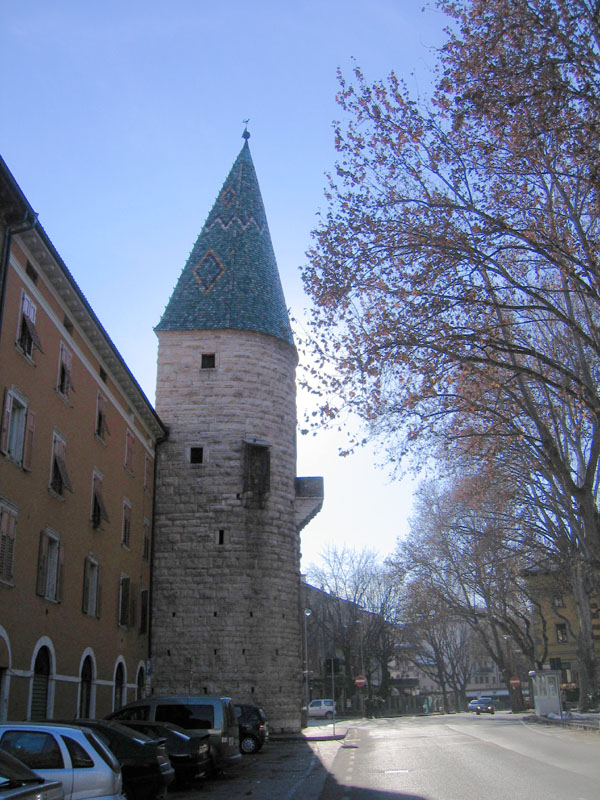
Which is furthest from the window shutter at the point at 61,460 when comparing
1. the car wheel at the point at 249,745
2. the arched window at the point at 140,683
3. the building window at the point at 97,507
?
the arched window at the point at 140,683

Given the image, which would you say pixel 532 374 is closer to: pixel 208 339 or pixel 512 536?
pixel 512 536

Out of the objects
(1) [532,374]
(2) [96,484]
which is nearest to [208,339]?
(2) [96,484]

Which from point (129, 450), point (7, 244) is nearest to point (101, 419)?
point (129, 450)

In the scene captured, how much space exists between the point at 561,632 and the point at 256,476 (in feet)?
116

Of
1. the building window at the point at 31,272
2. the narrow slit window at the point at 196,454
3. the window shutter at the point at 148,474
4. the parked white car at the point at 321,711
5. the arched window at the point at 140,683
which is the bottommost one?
the parked white car at the point at 321,711

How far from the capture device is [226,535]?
3125 centimetres

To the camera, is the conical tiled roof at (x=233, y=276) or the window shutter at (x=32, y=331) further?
the conical tiled roof at (x=233, y=276)

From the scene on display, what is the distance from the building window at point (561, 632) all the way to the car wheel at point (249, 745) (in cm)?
3901

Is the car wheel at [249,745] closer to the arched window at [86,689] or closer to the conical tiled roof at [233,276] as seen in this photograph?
the arched window at [86,689]

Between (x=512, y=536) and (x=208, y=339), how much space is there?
47.5 feet

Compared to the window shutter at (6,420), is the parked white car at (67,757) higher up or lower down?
lower down

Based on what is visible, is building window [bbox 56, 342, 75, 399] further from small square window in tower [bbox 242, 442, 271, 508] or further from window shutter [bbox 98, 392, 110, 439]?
small square window in tower [bbox 242, 442, 271, 508]

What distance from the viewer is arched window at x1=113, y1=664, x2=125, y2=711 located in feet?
83.5

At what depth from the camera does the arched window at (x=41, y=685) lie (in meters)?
18.4
